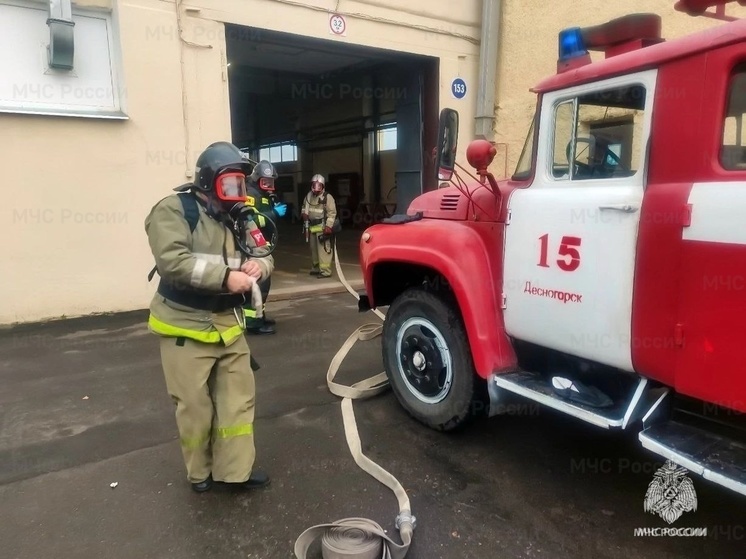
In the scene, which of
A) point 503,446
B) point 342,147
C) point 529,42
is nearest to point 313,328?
point 503,446

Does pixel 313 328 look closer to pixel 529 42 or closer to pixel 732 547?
pixel 732 547

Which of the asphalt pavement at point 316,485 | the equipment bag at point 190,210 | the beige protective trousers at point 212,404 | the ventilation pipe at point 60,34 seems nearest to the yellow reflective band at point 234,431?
Result: the beige protective trousers at point 212,404

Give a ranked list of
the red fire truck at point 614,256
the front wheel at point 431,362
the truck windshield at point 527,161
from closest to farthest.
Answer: the red fire truck at point 614,256, the truck windshield at point 527,161, the front wheel at point 431,362

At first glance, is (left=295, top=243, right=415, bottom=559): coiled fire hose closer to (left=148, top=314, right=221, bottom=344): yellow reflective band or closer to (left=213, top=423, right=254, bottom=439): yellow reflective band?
(left=213, top=423, right=254, bottom=439): yellow reflective band

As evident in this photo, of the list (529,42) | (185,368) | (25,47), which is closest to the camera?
(185,368)

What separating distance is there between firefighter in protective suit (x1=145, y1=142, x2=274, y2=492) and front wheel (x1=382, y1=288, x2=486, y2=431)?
1150mm

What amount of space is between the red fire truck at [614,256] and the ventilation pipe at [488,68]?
698 cm

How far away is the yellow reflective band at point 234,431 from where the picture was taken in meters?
2.83

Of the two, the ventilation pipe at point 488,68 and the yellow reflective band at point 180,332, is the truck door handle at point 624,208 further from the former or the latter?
the ventilation pipe at point 488,68

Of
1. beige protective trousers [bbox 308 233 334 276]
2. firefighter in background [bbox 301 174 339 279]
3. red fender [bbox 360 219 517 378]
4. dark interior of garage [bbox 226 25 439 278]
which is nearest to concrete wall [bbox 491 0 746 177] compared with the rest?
dark interior of garage [bbox 226 25 439 278]

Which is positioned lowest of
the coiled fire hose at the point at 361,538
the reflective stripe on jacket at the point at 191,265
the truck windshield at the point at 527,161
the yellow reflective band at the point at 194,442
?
the coiled fire hose at the point at 361,538

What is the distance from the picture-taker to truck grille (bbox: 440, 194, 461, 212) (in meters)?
3.46

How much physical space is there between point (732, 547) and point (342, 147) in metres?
19.9

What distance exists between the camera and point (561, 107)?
2797 millimetres
